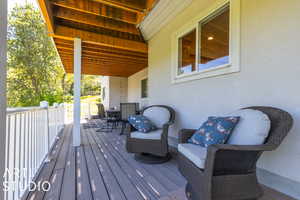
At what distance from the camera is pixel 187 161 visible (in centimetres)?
160

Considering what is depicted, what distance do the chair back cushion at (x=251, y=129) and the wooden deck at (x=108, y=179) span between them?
2.25 feet

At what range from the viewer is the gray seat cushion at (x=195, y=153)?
1399 millimetres

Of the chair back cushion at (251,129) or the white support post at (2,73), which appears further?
the chair back cushion at (251,129)

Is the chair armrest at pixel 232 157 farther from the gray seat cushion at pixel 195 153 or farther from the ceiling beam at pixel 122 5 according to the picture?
the ceiling beam at pixel 122 5

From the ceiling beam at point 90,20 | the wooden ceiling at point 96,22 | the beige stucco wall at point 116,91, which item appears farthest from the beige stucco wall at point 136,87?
the ceiling beam at point 90,20

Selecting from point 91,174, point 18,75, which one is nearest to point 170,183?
point 91,174

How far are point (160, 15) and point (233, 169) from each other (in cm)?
350

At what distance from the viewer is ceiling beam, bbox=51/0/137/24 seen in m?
2.86

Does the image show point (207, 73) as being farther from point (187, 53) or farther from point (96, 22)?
point (96, 22)

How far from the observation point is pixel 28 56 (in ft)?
26.0

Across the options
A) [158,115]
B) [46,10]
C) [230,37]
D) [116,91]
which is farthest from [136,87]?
[230,37]

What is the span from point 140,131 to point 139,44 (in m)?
2.93

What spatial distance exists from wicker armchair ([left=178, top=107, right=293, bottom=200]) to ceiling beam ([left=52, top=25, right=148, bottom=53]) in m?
3.70

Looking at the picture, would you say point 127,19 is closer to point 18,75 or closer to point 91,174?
point 91,174
